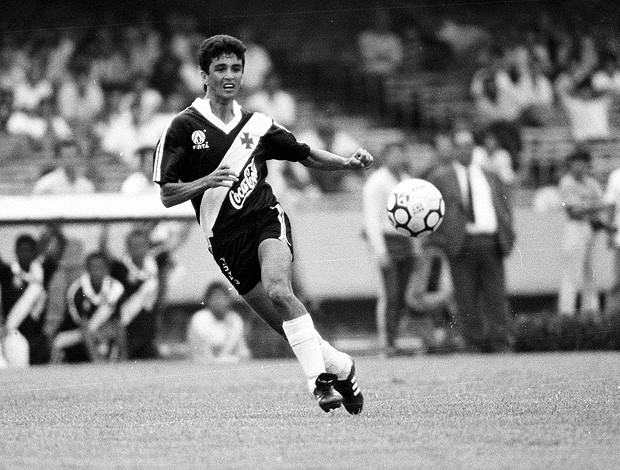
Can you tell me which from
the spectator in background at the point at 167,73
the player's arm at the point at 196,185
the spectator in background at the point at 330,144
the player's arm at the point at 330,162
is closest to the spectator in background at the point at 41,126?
the spectator in background at the point at 167,73

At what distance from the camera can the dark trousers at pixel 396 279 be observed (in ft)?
46.0

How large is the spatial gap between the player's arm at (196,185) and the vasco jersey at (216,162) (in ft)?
0.26

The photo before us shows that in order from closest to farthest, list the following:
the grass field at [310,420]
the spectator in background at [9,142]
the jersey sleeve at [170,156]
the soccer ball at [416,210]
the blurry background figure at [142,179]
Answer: the grass field at [310,420] < the jersey sleeve at [170,156] < the soccer ball at [416,210] < the blurry background figure at [142,179] < the spectator in background at [9,142]

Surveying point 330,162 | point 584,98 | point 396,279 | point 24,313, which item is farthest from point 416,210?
point 584,98

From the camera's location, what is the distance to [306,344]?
7195 millimetres

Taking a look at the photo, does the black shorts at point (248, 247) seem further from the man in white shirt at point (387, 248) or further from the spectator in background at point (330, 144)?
the spectator in background at point (330, 144)

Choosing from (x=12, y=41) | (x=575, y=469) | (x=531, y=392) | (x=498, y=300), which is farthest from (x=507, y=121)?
(x=575, y=469)

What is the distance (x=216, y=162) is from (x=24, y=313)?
6371 millimetres

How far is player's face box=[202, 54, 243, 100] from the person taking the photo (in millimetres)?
7559

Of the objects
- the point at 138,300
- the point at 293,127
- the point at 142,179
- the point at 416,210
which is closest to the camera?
the point at 416,210

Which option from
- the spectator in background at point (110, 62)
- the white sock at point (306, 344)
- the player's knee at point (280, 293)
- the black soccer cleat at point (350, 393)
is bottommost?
the black soccer cleat at point (350, 393)

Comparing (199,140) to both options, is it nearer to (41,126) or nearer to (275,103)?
(41,126)

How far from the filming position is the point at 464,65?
2034 centimetres

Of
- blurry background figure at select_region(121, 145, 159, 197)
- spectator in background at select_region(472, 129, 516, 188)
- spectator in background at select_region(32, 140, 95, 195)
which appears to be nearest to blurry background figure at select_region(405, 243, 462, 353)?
blurry background figure at select_region(121, 145, 159, 197)
